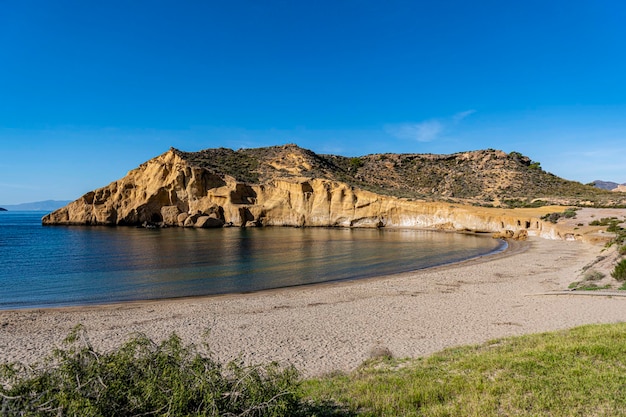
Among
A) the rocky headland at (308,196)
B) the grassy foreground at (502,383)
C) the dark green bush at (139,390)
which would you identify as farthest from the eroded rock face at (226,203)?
the dark green bush at (139,390)

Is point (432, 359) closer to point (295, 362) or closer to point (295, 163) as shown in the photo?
point (295, 362)

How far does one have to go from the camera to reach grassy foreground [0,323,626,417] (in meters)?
4.07

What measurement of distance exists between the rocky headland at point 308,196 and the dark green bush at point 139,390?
166ft

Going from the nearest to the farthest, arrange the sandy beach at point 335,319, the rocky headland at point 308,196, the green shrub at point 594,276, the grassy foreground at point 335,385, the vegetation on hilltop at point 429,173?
1. the grassy foreground at point 335,385
2. the sandy beach at point 335,319
3. the green shrub at point 594,276
4. the rocky headland at point 308,196
5. the vegetation on hilltop at point 429,173

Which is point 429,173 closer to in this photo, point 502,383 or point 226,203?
point 226,203

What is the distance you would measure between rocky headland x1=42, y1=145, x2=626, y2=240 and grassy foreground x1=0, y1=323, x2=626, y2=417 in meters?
46.3

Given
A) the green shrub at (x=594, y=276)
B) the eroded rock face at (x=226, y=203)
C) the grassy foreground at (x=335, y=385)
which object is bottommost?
the green shrub at (x=594, y=276)

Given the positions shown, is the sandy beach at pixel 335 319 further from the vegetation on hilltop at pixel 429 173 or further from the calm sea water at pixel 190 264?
the vegetation on hilltop at pixel 429 173

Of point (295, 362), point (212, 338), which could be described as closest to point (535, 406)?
point (295, 362)

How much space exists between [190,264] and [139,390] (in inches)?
984

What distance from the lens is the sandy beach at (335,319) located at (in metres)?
10.8

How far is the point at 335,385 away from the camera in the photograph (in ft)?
23.0

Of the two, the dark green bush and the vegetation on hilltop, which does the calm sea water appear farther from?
the vegetation on hilltop

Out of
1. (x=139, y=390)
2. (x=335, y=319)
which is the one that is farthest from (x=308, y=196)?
(x=139, y=390)
